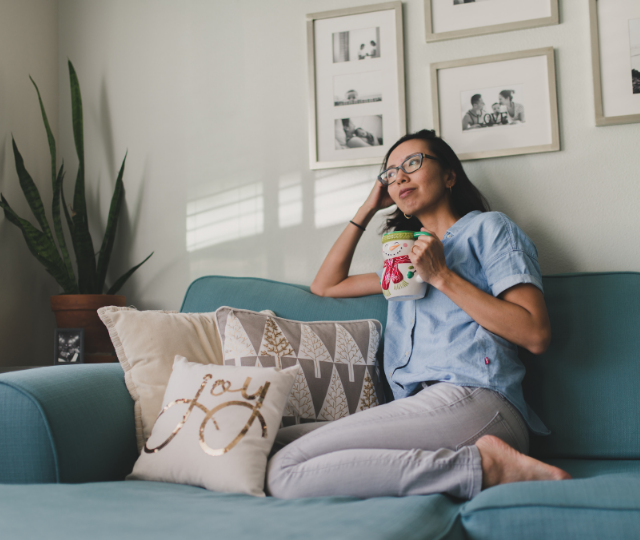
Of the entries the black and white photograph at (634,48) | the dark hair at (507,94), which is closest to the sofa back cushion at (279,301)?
the dark hair at (507,94)

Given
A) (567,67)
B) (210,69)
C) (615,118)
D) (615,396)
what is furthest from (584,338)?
(210,69)

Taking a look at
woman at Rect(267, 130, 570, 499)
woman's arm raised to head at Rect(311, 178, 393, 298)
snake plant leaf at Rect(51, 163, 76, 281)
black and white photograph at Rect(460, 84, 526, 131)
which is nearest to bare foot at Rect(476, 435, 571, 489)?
woman at Rect(267, 130, 570, 499)

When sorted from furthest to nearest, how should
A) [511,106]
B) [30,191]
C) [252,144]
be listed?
[252,144]
[30,191]
[511,106]

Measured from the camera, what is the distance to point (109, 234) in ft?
6.50

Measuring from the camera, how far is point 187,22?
210 cm

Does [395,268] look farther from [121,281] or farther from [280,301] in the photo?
[121,281]

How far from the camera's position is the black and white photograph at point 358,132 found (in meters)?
1.88

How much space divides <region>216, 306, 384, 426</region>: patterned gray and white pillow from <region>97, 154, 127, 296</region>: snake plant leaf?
0.80 m

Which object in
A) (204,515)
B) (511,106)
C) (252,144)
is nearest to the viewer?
(204,515)

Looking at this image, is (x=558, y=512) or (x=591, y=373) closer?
(x=558, y=512)

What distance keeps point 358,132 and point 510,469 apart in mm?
1321

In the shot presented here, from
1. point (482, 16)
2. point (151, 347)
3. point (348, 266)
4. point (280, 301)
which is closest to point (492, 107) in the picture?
point (482, 16)

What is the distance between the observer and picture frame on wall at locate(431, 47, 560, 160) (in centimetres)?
174

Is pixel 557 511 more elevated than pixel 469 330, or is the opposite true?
pixel 469 330
